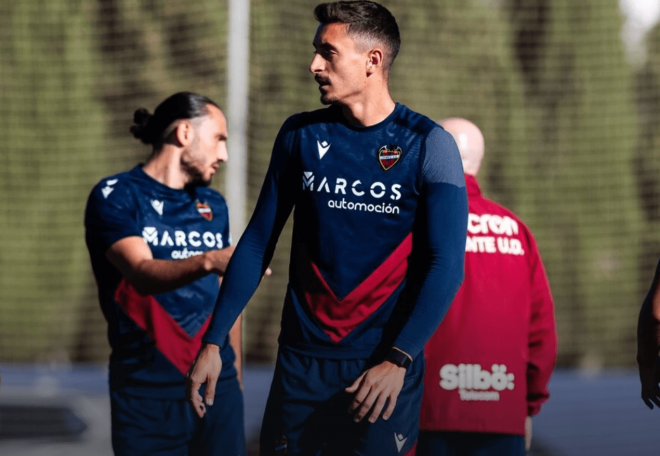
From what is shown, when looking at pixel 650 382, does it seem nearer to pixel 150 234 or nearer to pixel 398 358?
pixel 398 358

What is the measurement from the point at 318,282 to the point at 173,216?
1.54 meters

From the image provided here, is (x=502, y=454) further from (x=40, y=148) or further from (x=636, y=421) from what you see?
(x=40, y=148)

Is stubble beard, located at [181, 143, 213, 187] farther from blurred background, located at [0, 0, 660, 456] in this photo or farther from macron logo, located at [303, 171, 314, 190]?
blurred background, located at [0, 0, 660, 456]

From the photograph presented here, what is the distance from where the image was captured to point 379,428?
3.09m

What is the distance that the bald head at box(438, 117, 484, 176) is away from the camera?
416 centimetres

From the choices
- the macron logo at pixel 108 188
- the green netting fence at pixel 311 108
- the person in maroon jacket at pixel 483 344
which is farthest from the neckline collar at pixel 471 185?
the green netting fence at pixel 311 108

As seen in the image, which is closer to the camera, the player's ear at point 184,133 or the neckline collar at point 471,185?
the neckline collar at point 471,185

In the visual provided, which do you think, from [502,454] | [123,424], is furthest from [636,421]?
[123,424]

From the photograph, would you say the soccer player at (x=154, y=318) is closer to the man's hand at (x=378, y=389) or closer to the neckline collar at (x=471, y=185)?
the neckline collar at (x=471, y=185)

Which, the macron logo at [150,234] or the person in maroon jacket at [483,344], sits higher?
the macron logo at [150,234]

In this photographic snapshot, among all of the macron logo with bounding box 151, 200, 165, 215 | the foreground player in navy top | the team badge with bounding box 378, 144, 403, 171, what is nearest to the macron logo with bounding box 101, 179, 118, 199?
the macron logo with bounding box 151, 200, 165, 215

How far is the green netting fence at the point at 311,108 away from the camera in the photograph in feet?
43.0

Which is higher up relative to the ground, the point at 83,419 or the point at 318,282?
the point at 318,282

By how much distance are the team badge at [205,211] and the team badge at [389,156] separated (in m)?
1.66
